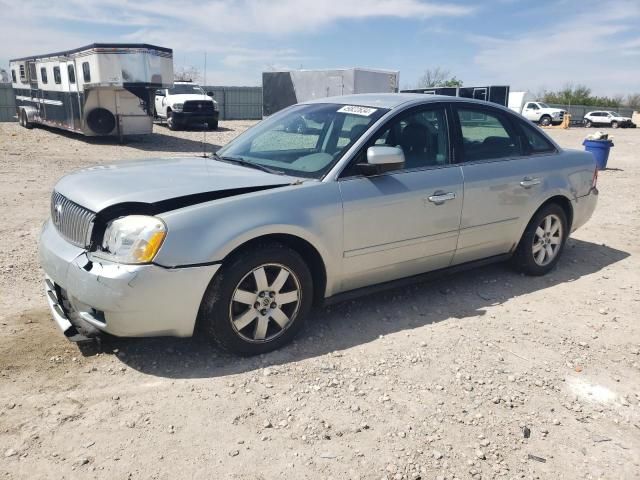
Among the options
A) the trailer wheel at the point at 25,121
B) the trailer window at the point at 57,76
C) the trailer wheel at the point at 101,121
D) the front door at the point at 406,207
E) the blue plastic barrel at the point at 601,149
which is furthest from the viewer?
the trailer wheel at the point at 25,121

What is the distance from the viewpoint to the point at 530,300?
15.5ft

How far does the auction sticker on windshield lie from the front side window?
2.85 feet

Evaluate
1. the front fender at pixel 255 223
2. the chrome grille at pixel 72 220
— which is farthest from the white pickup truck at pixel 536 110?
the chrome grille at pixel 72 220

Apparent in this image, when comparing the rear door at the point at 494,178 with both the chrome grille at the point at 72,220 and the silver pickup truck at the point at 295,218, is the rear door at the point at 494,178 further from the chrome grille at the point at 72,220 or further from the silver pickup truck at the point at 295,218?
the chrome grille at the point at 72,220

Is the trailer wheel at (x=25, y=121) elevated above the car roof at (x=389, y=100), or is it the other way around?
the car roof at (x=389, y=100)

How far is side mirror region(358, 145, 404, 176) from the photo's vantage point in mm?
3684

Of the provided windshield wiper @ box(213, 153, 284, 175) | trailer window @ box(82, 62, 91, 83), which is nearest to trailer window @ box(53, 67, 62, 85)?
trailer window @ box(82, 62, 91, 83)

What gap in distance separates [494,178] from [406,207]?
3.49 ft

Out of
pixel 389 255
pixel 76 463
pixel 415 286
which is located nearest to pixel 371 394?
pixel 389 255

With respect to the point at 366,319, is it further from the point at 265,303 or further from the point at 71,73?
the point at 71,73

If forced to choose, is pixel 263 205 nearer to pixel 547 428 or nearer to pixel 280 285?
pixel 280 285

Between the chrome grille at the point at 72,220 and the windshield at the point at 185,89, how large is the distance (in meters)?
20.9

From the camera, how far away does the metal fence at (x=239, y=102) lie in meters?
34.8

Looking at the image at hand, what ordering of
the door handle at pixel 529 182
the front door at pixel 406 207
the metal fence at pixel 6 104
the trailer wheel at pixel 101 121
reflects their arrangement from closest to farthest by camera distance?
the front door at pixel 406 207 < the door handle at pixel 529 182 < the trailer wheel at pixel 101 121 < the metal fence at pixel 6 104
